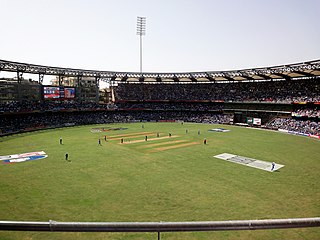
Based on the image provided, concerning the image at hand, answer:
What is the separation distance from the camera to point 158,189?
18922 mm

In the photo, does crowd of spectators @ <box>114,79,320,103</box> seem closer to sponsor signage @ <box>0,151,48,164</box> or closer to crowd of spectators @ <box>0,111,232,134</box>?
crowd of spectators @ <box>0,111,232,134</box>

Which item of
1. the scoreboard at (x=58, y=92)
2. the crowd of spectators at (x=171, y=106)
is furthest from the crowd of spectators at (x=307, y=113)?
the scoreboard at (x=58, y=92)

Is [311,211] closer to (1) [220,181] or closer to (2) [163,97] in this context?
(1) [220,181]

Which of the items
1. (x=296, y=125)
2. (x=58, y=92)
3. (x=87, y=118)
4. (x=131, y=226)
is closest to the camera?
(x=131, y=226)

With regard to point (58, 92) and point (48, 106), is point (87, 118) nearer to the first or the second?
point (48, 106)

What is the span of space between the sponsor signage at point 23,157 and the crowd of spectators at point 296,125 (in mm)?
54405

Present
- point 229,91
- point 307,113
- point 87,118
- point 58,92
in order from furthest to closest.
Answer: point 229,91 < point 87,118 < point 58,92 < point 307,113

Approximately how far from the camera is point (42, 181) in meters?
20.6

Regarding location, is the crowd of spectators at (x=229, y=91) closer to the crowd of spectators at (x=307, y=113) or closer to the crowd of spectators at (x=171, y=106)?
the crowd of spectators at (x=171, y=106)

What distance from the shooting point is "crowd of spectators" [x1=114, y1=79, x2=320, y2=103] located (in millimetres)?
60175

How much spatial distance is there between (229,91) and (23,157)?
68073 millimetres

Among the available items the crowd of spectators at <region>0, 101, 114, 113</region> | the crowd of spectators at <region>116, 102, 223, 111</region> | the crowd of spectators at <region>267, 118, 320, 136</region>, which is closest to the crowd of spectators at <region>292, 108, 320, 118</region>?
the crowd of spectators at <region>267, 118, 320, 136</region>

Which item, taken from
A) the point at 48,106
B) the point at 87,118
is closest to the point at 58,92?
the point at 48,106

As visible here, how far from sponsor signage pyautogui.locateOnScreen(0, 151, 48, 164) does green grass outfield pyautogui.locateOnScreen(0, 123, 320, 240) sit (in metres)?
1.38
